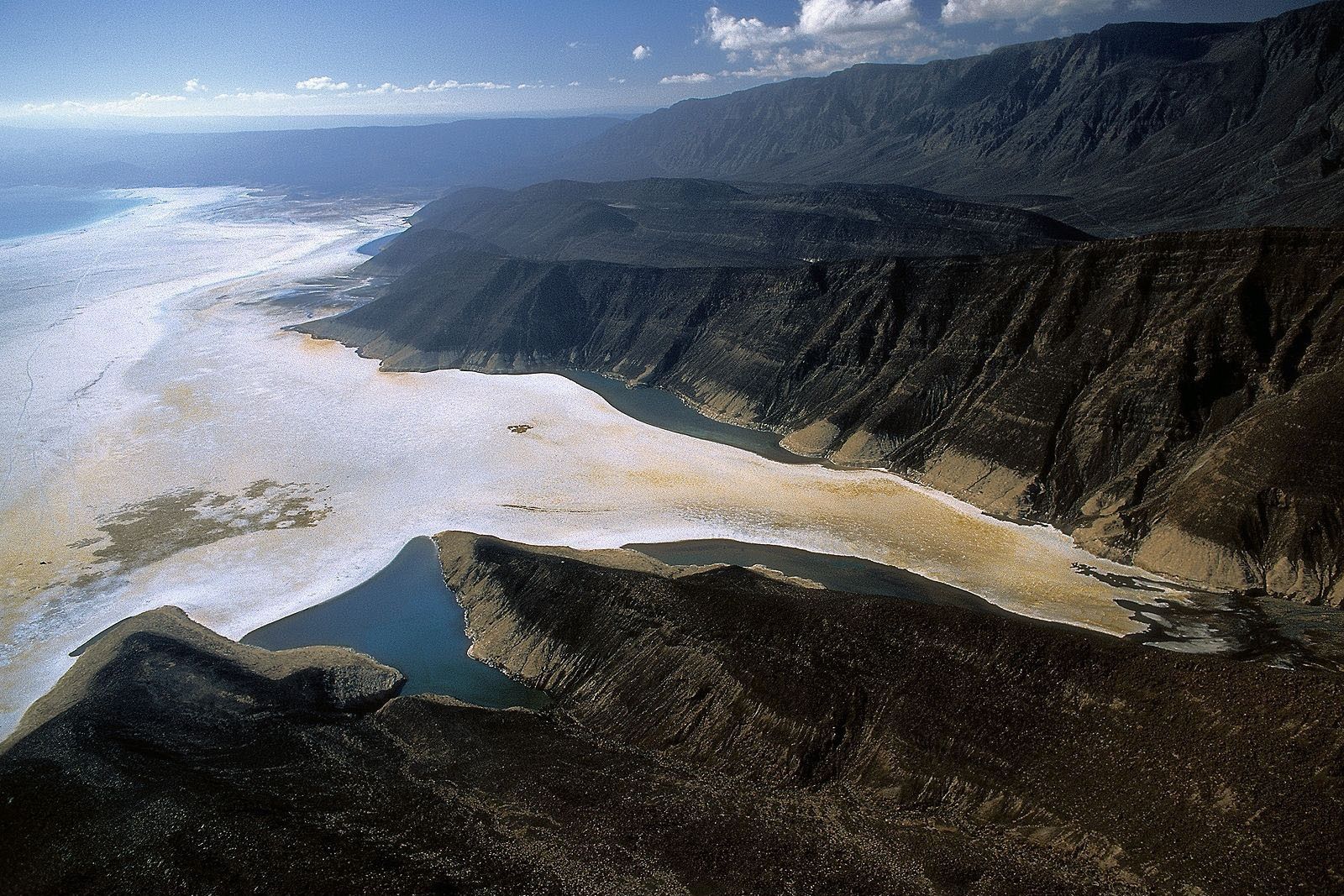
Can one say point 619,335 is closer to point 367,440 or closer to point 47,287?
point 367,440

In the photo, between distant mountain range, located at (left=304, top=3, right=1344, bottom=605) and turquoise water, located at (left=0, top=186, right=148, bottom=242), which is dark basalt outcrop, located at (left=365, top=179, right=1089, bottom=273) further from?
turquoise water, located at (left=0, top=186, right=148, bottom=242)

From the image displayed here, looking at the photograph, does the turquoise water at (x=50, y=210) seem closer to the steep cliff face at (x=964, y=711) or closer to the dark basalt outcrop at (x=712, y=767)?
the dark basalt outcrop at (x=712, y=767)

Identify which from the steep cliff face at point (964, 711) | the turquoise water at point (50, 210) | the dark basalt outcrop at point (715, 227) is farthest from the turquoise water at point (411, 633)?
the turquoise water at point (50, 210)

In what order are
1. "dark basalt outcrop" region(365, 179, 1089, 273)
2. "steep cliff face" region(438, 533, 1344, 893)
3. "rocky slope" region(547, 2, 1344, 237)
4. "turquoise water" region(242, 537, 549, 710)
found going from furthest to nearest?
"rocky slope" region(547, 2, 1344, 237), "dark basalt outcrop" region(365, 179, 1089, 273), "turquoise water" region(242, 537, 549, 710), "steep cliff face" region(438, 533, 1344, 893)

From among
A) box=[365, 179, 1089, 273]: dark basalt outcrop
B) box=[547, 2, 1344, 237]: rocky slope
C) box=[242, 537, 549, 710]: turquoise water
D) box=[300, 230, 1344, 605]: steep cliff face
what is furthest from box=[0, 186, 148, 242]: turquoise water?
box=[242, 537, 549, 710]: turquoise water

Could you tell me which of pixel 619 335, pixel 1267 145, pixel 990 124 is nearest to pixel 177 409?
pixel 619 335
